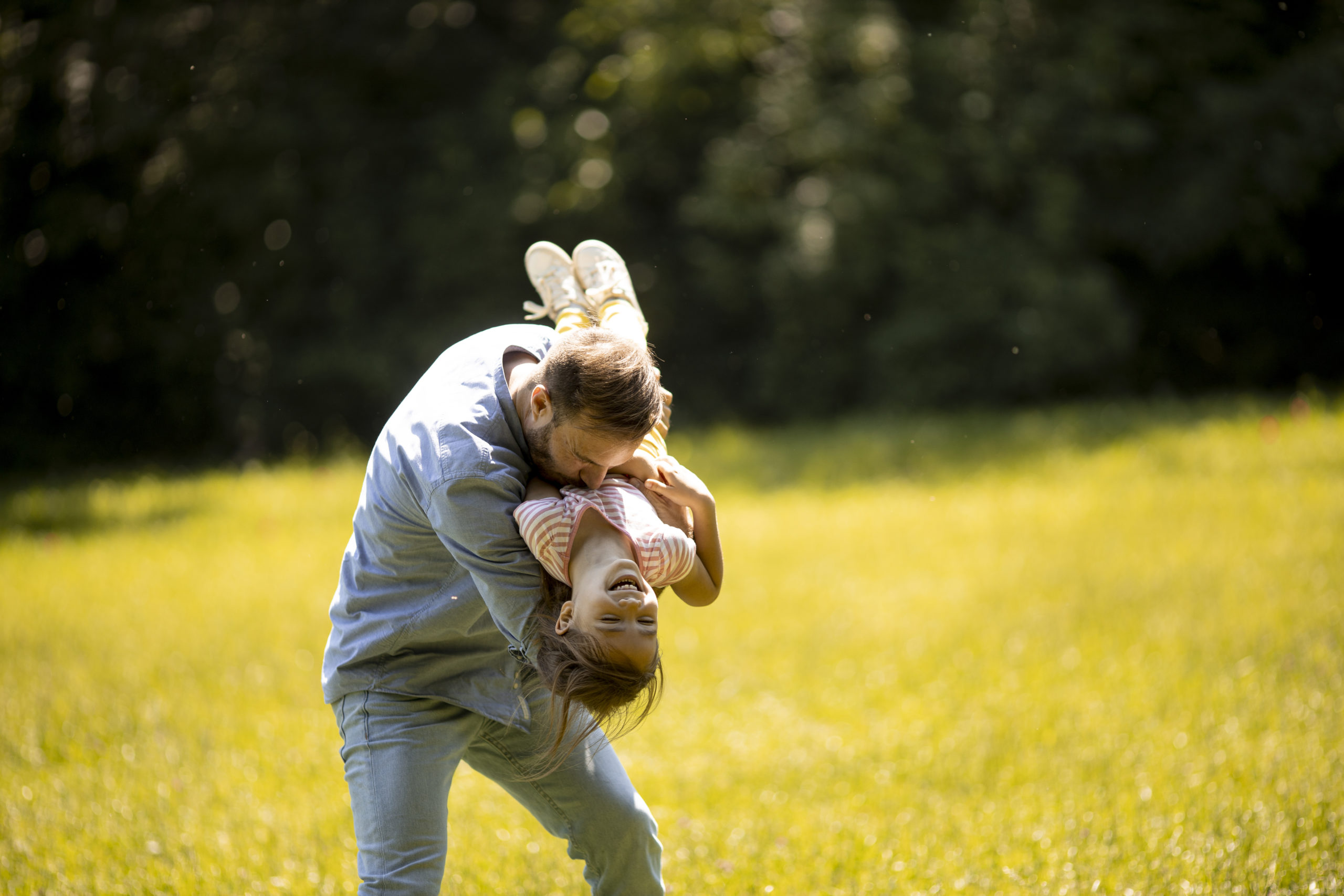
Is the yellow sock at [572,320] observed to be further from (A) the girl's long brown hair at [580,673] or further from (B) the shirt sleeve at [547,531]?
(A) the girl's long brown hair at [580,673]

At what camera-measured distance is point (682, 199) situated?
1352 centimetres

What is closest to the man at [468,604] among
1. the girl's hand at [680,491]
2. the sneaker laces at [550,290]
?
the girl's hand at [680,491]

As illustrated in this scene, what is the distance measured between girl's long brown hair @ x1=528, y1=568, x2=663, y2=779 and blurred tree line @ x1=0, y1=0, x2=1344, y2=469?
10.4 metres

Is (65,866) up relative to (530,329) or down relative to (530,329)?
down

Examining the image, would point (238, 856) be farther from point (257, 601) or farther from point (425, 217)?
point (425, 217)

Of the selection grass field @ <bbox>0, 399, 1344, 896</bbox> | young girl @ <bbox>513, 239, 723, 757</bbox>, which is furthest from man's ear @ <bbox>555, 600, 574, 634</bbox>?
grass field @ <bbox>0, 399, 1344, 896</bbox>

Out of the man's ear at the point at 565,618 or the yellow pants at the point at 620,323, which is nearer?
the man's ear at the point at 565,618

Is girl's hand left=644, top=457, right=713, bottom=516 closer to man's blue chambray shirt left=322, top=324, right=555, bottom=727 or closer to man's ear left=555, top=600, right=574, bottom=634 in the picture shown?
man's blue chambray shirt left=322, top=324, right=555, bottom=727

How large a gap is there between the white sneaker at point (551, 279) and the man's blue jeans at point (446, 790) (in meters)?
1.11

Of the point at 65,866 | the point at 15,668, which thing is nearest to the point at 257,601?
the point at 15,668

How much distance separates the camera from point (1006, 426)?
10945 millimetres

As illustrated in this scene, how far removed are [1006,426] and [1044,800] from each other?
23.6 feet

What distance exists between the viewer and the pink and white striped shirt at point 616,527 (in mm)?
2199

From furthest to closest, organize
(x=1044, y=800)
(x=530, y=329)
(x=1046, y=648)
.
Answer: (x=1046, y=648)
(x=1044, y=800)
(x=530, y=329)
